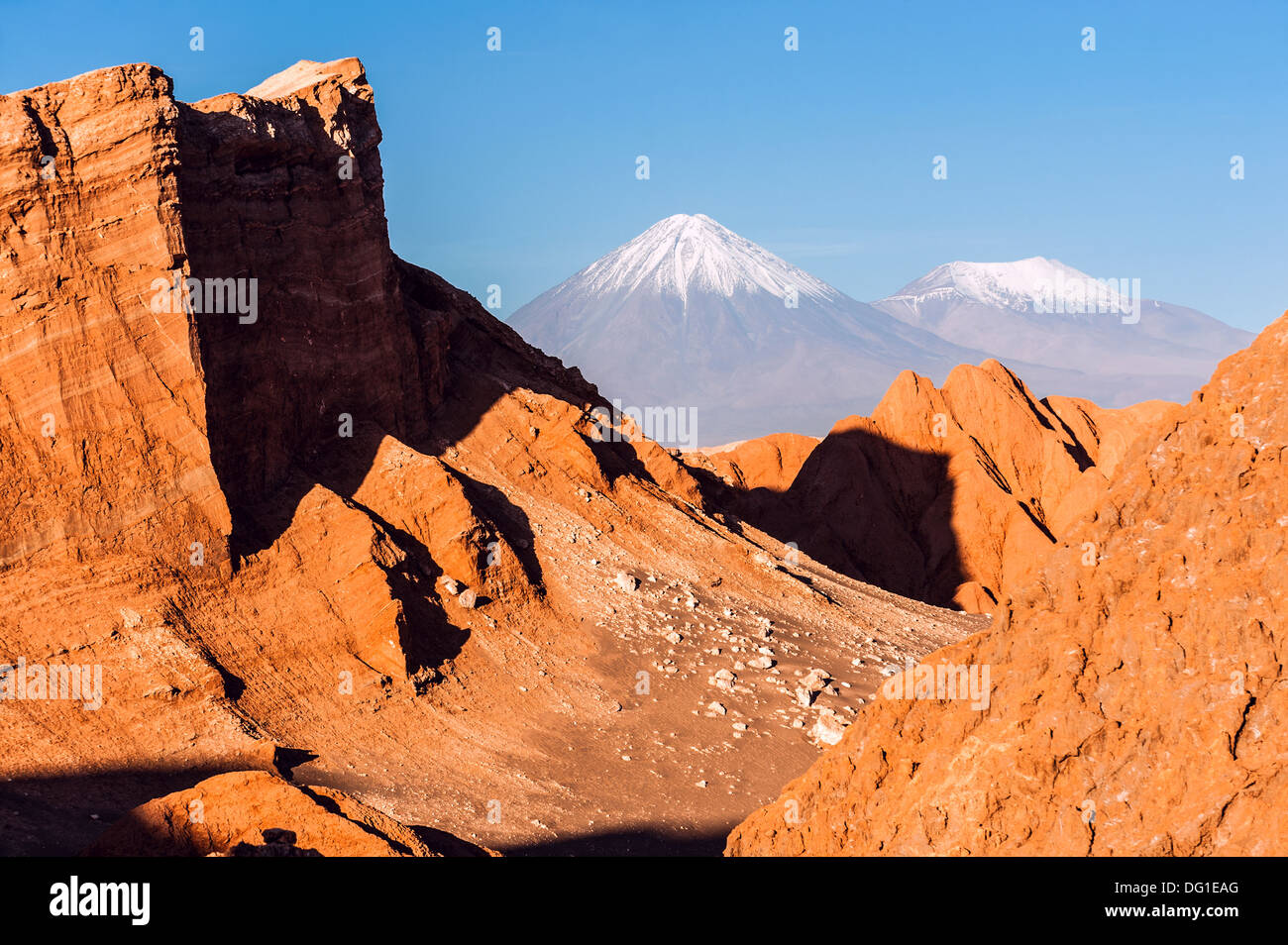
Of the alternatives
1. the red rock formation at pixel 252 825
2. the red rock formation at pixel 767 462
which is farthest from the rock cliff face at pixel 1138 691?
the red rock formation at pixel 767 462

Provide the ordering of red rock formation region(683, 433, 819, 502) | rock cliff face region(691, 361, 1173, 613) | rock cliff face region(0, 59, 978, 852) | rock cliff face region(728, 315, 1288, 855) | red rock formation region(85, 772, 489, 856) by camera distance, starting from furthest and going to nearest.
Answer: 1. red rock formation region(683, 433, 819, 502)
2. rock cliff face region(691, 361, 1173, 613)
3. rock cliff face region(0, 59, 978, 852)
4. red rock formation region(85, 772, 489, 856)
5. rock cliff face region(728, 315, 1288, 855)

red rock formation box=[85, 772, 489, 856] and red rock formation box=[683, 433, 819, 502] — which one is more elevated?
red rock formation box=[683, 433, 819, 502]

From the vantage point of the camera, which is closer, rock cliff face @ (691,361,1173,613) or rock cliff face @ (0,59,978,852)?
rock cliff face @ (0,59,978,852)

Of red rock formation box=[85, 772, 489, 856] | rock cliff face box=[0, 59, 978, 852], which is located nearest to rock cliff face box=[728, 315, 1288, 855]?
red rock formation box=[85, 772, 489, 856]

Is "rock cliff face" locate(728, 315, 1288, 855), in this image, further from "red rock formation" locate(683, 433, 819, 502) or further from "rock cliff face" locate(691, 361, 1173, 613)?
"red rock formation" locate(683, 433, 819, 502)

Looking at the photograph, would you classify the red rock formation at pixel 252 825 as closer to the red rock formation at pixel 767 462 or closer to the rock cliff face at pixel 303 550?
the rock cliff face at pixel 303 550
